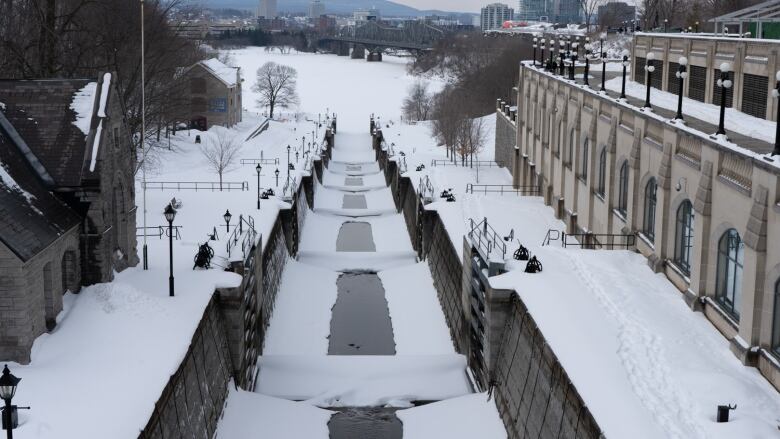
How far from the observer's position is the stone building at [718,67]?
28.1 metres

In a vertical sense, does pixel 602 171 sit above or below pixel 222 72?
below

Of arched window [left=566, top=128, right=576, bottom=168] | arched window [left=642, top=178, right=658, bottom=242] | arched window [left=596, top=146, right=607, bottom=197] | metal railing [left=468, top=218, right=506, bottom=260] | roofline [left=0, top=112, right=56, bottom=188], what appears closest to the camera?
roofline [left=0, top=112, right=56, bottom=188]

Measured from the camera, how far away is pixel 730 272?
22.6 metres

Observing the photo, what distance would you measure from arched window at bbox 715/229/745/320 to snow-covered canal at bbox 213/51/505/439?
21.0ft

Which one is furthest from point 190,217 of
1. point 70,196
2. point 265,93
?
point 265,93

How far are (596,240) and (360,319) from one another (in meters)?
9.97

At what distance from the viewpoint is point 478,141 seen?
3027 inches

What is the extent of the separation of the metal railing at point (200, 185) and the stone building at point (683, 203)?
18432 millimetres

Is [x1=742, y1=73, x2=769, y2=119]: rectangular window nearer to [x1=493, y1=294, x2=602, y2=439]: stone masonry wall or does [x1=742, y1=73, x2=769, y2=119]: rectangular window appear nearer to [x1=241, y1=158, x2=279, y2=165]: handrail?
[x1=493, y1=294, x2=602, y2=439]: stone masonry wall

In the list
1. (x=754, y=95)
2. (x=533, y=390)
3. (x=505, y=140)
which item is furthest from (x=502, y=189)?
(x=533, y=390)

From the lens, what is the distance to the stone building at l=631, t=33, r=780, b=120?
2812 centimetres

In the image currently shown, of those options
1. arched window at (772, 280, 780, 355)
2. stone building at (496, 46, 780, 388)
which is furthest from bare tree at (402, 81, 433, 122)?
arched window at (772, 280, 780, 355)

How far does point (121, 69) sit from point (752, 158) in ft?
128

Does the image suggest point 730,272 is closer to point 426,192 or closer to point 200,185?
point 426,192
